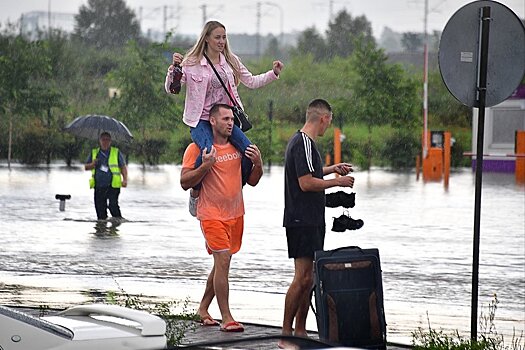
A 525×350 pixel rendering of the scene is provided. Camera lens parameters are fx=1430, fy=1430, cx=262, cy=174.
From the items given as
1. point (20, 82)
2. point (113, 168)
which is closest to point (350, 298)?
point (113, 168)

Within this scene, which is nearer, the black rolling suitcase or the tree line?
the black rolling suitcase

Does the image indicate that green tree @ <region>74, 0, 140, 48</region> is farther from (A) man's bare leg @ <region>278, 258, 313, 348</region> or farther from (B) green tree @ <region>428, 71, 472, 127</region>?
(A) man's bare leg @ <region>278, 258, 313, 348</region>

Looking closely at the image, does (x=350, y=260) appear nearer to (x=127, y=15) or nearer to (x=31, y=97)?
(x=31, y=97)

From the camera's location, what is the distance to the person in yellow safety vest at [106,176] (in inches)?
896

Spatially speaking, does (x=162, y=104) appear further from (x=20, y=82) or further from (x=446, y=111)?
(x=446, y=111)

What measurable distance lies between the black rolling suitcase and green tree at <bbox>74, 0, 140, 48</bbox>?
89.2m

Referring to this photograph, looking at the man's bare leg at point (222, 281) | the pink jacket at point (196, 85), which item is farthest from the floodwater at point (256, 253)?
the pink jacket at point (196, 85)

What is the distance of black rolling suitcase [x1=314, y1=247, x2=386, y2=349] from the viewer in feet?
29.6

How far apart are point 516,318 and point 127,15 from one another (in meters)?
98.1

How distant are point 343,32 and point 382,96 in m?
48.2

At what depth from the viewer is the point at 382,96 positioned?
58344mm

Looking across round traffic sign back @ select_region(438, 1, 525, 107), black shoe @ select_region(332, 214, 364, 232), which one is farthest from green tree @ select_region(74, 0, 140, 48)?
black shoe @ select_region(332, 214, 364, 232)

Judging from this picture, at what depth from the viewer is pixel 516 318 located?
12.5 metres


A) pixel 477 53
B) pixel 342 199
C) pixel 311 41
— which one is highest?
pixel 311 41
